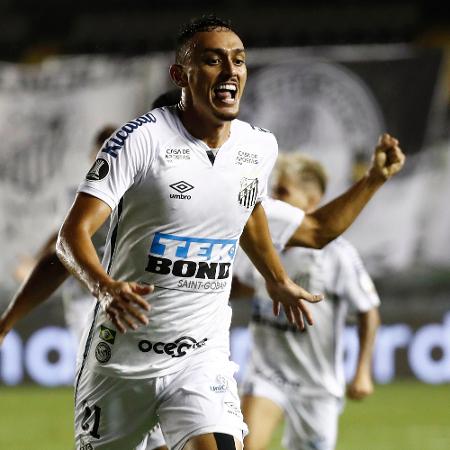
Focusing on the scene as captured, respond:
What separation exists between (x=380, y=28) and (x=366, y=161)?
216 inches

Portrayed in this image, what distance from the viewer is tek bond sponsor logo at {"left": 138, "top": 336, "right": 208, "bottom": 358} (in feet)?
14.5

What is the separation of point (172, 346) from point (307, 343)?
211 centimetres

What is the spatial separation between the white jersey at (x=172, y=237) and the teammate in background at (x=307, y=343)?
1761 mm

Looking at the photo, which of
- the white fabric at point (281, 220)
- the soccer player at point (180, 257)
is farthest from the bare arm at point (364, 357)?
the soccer player at point (180, 257)

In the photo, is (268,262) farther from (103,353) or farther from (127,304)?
(127,304)

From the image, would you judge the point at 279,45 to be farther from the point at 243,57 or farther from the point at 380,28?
the point at 243,57

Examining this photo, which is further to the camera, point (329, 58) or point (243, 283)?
point (329, 58)

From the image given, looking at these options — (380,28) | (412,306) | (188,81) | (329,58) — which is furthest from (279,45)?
(188,81)

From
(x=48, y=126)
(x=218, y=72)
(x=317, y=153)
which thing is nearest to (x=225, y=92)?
(x=218, y=72)

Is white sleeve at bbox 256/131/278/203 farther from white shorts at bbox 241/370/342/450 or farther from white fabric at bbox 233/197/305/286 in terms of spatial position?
white shorts at bbox 241/370/342/450

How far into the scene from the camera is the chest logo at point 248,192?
4.49 meters

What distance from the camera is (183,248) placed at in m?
4.38

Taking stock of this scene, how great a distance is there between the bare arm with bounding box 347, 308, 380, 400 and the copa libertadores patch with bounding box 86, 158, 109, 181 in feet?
8.58

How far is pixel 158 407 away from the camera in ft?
14.6
